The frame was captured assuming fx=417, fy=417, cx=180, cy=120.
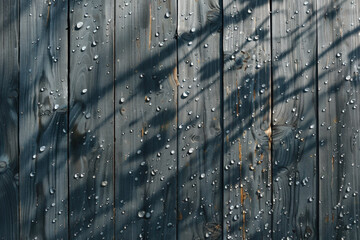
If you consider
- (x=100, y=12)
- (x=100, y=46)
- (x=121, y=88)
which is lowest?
(x=121, y=88)

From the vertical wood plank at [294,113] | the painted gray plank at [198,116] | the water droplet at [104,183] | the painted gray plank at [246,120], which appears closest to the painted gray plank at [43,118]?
the water droplet at [104,183]

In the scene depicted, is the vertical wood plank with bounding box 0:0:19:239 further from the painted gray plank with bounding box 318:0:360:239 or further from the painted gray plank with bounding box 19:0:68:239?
the painted gray plank with bounding box 318:0:360:239

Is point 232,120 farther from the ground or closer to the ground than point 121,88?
closer to the ground

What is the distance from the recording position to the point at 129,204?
1.54m

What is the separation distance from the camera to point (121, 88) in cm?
154

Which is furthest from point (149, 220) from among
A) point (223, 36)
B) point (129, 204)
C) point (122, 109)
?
point (223, 36)

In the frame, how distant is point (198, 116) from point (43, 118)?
0.57m

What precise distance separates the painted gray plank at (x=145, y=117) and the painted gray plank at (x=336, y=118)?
564mm

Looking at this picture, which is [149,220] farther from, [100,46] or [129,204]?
[100,46]

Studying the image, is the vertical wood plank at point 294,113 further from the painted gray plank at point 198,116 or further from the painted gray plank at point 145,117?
the painted gray plank at point 145,117

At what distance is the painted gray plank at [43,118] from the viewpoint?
152 centimetres

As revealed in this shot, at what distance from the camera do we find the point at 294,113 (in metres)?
1.58

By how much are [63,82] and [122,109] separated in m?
0.24

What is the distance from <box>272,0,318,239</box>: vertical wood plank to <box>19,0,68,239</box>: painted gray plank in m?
0.79
